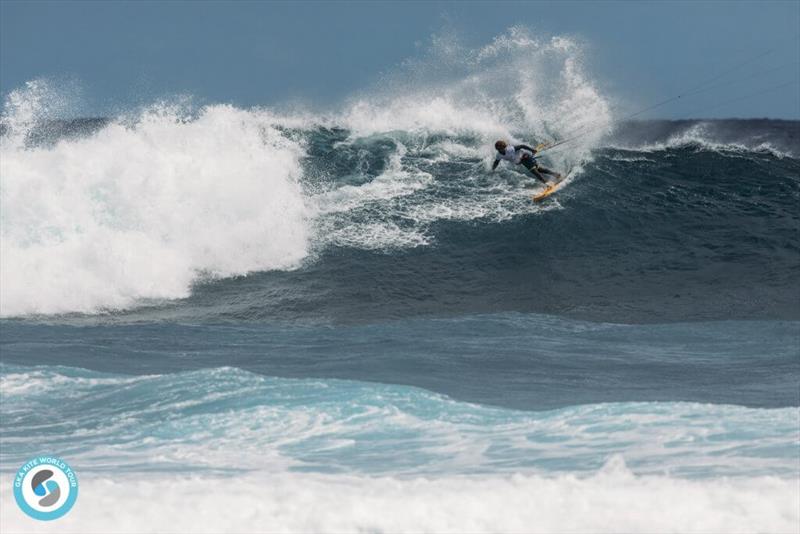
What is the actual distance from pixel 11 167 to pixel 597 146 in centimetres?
1336

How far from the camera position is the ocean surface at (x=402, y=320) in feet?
24.9

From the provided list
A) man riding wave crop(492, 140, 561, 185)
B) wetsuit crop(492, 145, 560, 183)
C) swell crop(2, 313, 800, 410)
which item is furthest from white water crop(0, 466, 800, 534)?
wetsuit crop(492, 145, 560, 183)

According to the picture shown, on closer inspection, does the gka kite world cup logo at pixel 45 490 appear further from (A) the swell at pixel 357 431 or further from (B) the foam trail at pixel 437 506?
(A) the swell at pixel 357 431

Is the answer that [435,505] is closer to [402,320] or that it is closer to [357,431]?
[357,431]

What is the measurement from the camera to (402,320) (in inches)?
574

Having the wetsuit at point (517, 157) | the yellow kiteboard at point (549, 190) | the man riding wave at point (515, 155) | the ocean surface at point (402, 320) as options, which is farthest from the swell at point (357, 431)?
the yellow kiteboard at point (549, 190)

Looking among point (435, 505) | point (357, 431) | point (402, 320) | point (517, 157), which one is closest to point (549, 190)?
point (517, 157)

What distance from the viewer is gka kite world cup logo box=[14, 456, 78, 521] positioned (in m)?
7.20

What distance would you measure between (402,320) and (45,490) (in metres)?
7.76

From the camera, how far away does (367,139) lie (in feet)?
76.7

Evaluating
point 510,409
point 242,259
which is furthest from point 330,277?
point 510,409

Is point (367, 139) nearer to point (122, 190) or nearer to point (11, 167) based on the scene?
point (122, 190)

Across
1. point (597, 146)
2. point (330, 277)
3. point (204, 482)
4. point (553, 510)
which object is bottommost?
point (553, 510)

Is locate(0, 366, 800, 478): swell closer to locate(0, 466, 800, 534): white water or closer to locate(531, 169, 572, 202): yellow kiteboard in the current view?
locate(0, 466, 800, 534): white water
